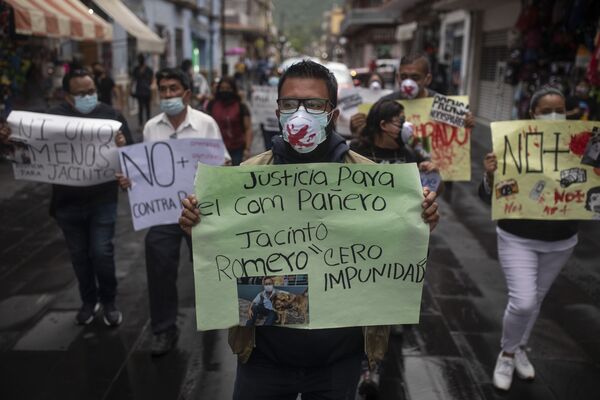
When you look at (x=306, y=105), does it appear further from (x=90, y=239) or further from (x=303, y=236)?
(x=90, y=239)

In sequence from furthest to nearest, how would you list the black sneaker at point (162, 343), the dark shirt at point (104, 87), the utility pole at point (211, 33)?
1. the utility pole at point (211, 33)
2. the dark shirt at point (104, 87)
3. the black sneaker at point (162, 343)

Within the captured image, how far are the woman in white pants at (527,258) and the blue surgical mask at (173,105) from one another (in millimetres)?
1966

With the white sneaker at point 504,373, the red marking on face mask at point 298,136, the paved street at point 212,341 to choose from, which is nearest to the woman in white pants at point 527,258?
the white sneaker at point 504,373

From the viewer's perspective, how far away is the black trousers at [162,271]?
3.72 m

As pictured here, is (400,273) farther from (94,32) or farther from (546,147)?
(94,32)

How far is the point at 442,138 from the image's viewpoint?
457 centimetres

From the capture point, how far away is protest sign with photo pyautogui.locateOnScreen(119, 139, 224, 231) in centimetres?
365

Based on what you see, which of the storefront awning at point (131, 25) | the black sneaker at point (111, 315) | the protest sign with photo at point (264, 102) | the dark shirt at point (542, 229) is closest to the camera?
the dark shirt at point (542, 229)

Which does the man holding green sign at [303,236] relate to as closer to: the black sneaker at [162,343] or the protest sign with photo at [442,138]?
the black sneaker at [162,343]

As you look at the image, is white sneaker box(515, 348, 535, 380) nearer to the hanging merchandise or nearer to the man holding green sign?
the man holding green sign

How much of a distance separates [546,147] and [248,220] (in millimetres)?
2097

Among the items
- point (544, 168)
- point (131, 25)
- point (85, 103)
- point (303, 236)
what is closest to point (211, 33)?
point (131, 25)

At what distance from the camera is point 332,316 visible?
2031 mm

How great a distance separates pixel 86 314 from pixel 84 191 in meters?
0.95
